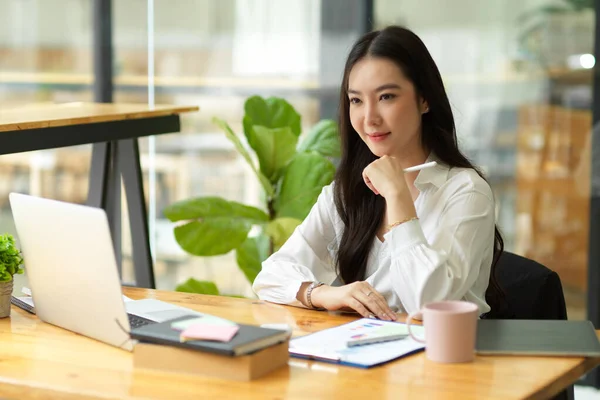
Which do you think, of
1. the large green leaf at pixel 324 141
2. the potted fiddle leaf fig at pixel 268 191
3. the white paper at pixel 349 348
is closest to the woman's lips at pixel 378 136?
the white paper at pixel 349 348

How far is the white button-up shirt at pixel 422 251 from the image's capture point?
6.20 ft

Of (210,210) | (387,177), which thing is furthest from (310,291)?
(210,210)

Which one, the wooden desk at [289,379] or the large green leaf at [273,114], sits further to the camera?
the large green leaf at [273,114]

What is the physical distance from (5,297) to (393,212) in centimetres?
79

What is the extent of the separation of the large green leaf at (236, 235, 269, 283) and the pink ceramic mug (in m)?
1.86

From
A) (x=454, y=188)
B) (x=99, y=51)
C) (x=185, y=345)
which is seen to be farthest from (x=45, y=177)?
(x=185, y=345)

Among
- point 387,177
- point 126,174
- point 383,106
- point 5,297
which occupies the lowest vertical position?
point 5,297

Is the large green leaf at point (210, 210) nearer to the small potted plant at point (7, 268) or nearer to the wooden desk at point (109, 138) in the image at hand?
the wooden desk at point (109, 138)

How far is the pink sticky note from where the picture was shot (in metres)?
1.46

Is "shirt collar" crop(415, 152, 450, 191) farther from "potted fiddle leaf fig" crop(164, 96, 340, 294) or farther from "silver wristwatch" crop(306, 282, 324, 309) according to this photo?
"potted fiddle leaf fig" crop(164, 96, 340, 294)

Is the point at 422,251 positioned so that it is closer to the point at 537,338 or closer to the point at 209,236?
the point at 537,338

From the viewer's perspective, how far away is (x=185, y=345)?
1.47 meters

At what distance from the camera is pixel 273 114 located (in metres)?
3.34

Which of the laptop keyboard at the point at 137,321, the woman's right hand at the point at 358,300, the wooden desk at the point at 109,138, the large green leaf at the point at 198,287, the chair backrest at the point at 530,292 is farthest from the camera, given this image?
the large green leaf at the point at 198,287
